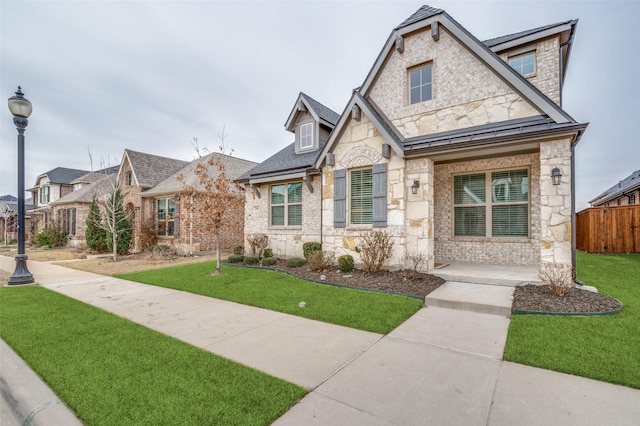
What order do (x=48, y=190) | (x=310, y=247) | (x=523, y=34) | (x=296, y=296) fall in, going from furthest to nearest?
1. (x=48, y=190)
2. (x=310, y=247)
3. (x=523, y=34)
4. (x=296, y=296)

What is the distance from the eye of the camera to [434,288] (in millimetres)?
6445

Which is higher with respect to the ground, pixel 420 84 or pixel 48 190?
pixel 420 84

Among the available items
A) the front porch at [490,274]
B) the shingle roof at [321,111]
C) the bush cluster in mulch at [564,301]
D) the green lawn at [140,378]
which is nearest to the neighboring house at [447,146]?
the front porch at [490,274]

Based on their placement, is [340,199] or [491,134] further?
[340,199]

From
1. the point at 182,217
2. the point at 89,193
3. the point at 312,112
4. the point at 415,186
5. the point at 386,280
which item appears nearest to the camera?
the point at 386,280

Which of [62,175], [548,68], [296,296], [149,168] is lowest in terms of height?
[296,296]

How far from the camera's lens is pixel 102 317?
523 cm

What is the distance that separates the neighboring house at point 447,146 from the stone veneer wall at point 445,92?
29 mm

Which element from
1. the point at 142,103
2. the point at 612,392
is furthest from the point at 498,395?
the point at 142,103

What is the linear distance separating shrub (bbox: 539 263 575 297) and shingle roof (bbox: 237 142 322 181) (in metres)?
7.44

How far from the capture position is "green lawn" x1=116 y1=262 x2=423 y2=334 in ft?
16.4

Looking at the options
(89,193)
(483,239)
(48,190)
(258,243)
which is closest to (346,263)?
(483,239)

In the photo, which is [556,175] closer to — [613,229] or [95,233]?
[613,229]

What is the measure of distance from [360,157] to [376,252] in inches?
121
